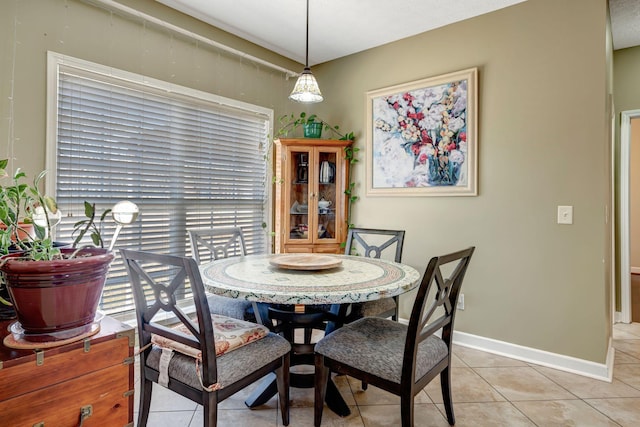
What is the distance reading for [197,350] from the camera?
1.41 meters

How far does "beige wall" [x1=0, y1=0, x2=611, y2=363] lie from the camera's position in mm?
2135

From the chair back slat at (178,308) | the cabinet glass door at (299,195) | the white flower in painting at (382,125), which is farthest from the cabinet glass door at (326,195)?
the chair back slat at (178,308)

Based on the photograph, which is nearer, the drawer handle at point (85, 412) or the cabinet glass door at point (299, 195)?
the drawer handle at point (85, 412)

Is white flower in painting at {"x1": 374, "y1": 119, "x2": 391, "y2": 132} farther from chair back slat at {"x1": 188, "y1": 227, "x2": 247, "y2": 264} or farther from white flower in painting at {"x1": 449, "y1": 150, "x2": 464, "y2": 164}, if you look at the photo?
chair back slat at {"x1": 188, "y1": 227, "x2": 247, "y2": 264}

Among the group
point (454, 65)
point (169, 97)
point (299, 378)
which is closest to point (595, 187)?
point (454, 65)

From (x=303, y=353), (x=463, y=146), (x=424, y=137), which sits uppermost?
(x=424, y=137)

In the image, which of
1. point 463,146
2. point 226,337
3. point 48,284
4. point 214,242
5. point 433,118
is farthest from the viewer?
point 214,242

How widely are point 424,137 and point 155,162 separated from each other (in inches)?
84.9

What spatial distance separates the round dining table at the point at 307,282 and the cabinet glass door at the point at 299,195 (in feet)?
3.61

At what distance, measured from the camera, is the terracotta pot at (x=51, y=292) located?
33.1 inches

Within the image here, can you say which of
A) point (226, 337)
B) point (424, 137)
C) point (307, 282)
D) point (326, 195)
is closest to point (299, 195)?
point (326, 195)

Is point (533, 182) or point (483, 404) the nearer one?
point (483, 404)

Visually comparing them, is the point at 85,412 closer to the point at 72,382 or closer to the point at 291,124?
the point at 72,382

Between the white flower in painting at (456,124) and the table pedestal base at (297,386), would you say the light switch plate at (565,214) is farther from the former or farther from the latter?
the table pedestal base at (297,386)
